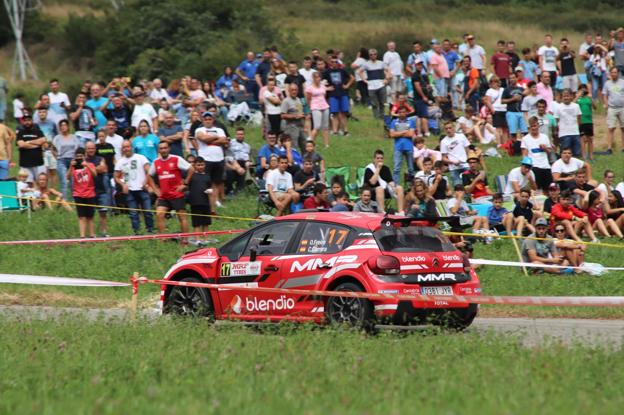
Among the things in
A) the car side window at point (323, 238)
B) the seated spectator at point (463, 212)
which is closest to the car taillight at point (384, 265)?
the car side window at point (323, 238)

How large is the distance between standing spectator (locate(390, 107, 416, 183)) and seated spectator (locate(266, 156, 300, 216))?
112 inches

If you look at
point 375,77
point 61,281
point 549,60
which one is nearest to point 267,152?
point 375,77

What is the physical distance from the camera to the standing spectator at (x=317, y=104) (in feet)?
90.6

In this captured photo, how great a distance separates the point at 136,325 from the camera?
13383 millimetres

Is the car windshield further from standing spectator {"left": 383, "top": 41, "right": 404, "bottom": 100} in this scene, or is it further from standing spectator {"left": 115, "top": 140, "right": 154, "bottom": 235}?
standing spectator {"left": 383, "top": 41, "right": 404, "bottom": 100}

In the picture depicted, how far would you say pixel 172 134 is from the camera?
24984 mm

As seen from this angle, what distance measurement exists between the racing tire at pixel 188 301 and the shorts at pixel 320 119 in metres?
12.9

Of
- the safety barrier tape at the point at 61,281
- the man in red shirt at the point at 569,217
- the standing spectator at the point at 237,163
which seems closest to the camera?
the safety barrier tape at the point at 61,281

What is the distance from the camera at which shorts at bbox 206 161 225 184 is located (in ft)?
77.1

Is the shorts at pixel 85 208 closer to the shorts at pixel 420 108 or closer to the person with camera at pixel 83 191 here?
the person with camera at pixel 83 191

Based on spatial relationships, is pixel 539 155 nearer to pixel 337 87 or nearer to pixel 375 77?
pixel 337 87

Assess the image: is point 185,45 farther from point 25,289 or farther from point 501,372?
point 501,372

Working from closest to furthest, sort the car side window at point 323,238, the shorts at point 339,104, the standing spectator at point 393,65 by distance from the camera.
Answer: the car side window at point 323,238 → the shorts at point 339,104 → the standing spectator at point 393,65

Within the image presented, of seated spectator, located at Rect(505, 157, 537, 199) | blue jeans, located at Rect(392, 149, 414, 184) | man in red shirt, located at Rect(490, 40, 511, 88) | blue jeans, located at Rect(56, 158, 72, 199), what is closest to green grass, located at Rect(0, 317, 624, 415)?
seated spectator, located at Rect(505, 157, 537, 199)
